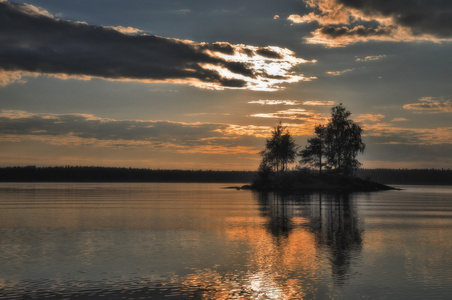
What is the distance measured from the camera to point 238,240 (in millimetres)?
31562

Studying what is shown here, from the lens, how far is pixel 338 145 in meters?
127

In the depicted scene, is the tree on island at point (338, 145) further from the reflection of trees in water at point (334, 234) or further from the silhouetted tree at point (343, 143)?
the reflection of trees in water at point (334, 234)

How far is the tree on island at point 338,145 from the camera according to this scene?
126 meters

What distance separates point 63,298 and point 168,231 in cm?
1987

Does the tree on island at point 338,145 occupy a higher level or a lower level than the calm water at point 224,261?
higher

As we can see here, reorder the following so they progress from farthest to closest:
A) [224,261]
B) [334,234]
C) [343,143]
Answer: [343,143] < [334,234] < [224,261]

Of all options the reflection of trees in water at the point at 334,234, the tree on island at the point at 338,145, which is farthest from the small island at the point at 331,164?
the reflection of trees in water at the point at 334,234

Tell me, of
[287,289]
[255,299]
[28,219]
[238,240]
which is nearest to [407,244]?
[238,240]

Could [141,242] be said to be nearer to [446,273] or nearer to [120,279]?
[120,279]

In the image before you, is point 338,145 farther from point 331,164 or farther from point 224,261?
point 224,261

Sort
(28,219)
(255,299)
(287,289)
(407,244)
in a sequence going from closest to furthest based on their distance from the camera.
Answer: (255,299), (287,289), (407,244), (28,219)

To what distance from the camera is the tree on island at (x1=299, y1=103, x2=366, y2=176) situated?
125688 millimetres

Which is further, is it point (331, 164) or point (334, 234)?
point (331, 164)

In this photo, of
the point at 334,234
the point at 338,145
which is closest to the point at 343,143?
the point at 338,145
